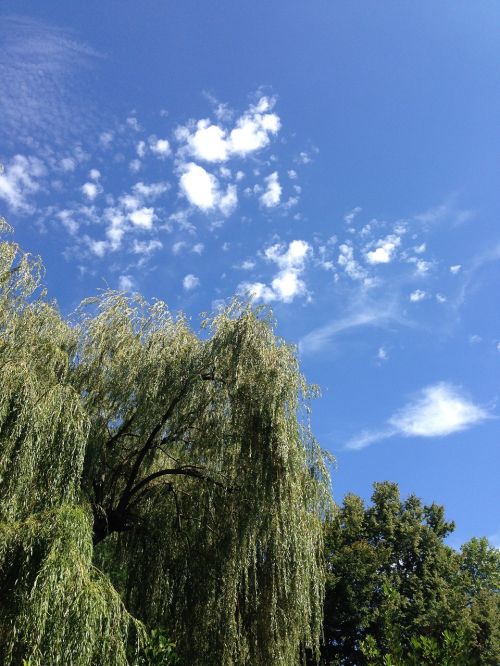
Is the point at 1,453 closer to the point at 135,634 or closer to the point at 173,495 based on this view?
the point at 135,634

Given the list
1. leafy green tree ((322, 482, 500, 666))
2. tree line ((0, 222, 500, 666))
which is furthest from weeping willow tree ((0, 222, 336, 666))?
leafy green tree ((322, 482, 500, 666))

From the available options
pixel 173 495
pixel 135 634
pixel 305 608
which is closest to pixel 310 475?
pixel 305 608

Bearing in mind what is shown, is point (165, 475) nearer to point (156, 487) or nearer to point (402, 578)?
point (156, 487)

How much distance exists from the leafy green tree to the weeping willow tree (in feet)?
41.6

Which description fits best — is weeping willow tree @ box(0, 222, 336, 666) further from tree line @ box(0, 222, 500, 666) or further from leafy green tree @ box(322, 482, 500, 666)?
leafy green tree @ box(322, 482, 500, 666)

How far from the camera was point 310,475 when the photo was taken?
8.52m

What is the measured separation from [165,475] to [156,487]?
338 mm

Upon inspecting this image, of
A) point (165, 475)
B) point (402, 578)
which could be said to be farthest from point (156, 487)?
point (402, 578)

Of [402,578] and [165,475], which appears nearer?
[165,475]

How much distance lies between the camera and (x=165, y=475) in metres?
9.70

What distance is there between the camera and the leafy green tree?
20.8m

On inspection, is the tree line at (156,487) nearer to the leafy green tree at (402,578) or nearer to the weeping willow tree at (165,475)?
the weeping willow tree at (165,475)

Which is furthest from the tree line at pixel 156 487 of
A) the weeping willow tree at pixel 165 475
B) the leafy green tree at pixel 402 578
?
the leafy green tree at pixel 402 578

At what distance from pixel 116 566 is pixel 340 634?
50.0 ft
